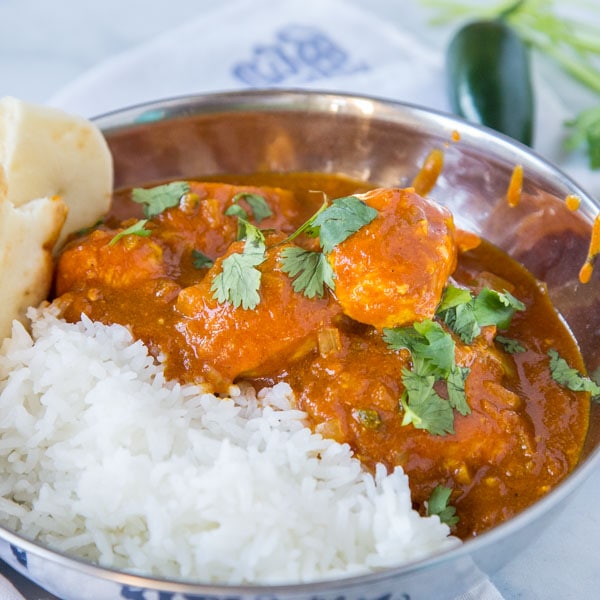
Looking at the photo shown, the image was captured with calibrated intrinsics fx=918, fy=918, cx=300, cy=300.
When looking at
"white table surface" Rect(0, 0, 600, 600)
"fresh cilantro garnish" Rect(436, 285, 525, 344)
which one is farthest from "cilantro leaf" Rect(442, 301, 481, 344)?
"white table surface" Rect(0, 0, 600, 600)

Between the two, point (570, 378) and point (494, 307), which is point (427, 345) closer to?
point (494, 307)

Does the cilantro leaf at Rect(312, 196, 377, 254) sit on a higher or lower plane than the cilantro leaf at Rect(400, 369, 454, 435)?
higher

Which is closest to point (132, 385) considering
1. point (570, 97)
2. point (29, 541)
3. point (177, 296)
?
point (177, 296)

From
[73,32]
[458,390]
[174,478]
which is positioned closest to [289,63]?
[73,32]

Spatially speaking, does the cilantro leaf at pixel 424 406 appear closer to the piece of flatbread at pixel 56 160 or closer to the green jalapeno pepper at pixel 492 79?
the piece of flatbread at pixel 56 160

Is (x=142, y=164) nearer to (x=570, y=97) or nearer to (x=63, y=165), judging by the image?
(x=63, y=165)

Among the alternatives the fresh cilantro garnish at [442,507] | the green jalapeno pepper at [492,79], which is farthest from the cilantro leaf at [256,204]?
the green jalapeno pepper at [492,79]

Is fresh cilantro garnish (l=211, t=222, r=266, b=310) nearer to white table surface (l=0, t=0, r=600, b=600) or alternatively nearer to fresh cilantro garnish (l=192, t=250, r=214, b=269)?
fresh cilantro garnish (l=192, t=250, r=214, b=269)
